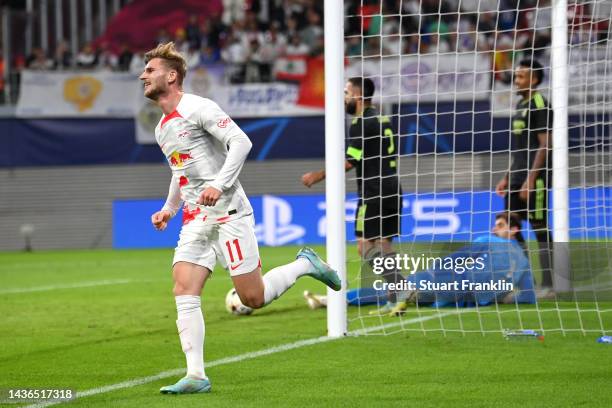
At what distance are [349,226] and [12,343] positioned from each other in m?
12.0

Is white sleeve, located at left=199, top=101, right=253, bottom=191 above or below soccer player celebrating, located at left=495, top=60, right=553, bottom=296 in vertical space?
above

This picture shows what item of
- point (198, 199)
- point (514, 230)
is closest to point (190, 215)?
point (198, 199)

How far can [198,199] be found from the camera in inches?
240

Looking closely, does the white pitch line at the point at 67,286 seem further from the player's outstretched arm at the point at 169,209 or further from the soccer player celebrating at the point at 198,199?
the soccer player celebrating at the point at 198,199

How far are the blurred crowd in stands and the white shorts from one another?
1533 cm

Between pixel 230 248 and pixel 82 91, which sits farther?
pixel 82 91

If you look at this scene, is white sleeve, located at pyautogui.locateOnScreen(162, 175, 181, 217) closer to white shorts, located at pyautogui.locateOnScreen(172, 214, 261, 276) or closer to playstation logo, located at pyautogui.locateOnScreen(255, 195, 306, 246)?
white shorts, located at pyautogui.locateOnScreen(172, 214, 261, 276)

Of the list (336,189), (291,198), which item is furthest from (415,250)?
(291,198)

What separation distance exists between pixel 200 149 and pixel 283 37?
17.9 meters

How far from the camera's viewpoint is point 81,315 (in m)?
10.4

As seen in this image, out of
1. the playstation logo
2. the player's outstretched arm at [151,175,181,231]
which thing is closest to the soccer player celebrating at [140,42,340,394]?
the player's outstretched arm at [151,175,181,231]

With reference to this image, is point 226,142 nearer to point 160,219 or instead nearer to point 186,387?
point 160,219

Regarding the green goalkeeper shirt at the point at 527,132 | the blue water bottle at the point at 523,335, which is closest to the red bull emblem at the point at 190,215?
the blue water bottle at the point at 523,335

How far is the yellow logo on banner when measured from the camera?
22.3 meters
